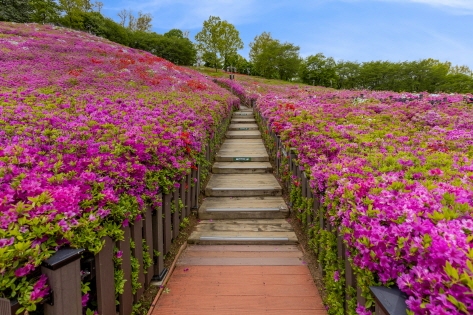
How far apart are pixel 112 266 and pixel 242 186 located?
3.07 meters

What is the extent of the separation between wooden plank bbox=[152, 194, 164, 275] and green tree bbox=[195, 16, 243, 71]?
37.0 m

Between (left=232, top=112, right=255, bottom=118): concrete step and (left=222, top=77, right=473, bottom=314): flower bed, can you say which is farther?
(left=232, top=112, right=255, bottom=118): concrete step

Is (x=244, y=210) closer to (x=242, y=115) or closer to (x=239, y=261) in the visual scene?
(x=239, y=261)

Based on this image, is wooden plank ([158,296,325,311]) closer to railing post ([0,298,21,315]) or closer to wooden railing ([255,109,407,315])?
wooden railing ([255,109,407,315])

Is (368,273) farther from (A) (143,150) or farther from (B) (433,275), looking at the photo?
(A) (143,150)

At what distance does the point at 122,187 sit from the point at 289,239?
2.27 meters

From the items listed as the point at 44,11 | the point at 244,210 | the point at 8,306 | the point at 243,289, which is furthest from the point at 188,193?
the point at 44,11

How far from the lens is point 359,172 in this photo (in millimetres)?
2254

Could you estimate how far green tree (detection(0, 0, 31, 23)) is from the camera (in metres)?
28.6

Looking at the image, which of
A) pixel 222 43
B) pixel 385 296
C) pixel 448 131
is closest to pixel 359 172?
pixel 385 296

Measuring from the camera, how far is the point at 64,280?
4.56 ft

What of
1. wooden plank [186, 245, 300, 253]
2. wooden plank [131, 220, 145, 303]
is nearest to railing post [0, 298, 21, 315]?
wooden plank [131, 220, 145, 303]

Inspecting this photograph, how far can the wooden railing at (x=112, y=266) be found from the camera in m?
1.36

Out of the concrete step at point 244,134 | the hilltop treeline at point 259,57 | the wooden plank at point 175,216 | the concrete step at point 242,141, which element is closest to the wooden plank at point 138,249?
the wooden plank at point 175,216
